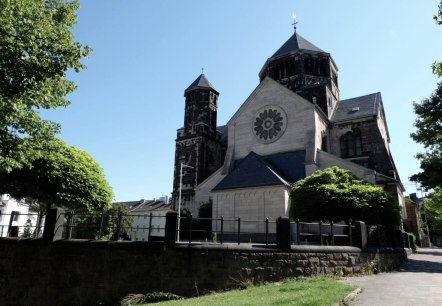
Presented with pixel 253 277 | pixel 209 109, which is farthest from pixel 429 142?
pixel 209 109

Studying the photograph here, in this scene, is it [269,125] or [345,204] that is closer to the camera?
[345,204]

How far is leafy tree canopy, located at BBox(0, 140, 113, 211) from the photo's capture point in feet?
53.4

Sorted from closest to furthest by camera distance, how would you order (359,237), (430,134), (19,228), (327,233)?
(359,237), (327,233), (430,134), (19,228)

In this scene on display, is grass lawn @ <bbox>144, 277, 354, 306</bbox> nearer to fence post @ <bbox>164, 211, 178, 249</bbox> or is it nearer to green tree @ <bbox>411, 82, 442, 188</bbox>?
fence post @ <bbox>164, 211, 178, 249</bbox>

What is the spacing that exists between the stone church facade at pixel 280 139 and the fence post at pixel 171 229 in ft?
45.7

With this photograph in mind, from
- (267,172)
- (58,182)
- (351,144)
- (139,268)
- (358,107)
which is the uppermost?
(358,107)

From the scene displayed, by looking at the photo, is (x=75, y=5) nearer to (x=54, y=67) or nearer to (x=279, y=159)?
(x=54, y=67)

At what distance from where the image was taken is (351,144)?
114 feet

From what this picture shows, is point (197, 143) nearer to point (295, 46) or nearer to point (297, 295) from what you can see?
point (295, 46)

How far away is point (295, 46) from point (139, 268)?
37613 millimetres

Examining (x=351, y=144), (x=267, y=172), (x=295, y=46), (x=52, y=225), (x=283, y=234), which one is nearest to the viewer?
(x=283, y=234)

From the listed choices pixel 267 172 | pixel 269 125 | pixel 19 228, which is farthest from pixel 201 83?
pixel 19 228

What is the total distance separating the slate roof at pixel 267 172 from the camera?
25.8 m

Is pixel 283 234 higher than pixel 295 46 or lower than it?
lower
